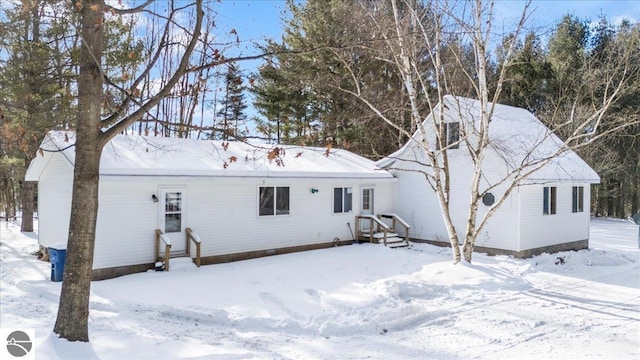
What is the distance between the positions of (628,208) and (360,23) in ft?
86.7

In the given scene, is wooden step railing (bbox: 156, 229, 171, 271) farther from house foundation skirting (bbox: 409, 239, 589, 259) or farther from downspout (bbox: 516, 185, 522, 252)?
downspout (bbox: 516, 185, 522, 252)

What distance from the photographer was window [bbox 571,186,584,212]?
14963 mm

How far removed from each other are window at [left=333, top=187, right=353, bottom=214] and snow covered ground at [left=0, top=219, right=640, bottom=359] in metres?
2.88

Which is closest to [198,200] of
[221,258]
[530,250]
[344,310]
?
[221,258]

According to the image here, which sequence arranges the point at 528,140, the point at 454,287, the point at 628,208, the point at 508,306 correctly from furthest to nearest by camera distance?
the point at 628,208
the point at 528,140
the point at 454,287
the point at 508,306

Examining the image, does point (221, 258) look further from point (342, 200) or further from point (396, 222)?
point (396, 222)

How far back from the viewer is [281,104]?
73.2ft

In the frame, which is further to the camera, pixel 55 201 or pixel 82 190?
pixel 55 201

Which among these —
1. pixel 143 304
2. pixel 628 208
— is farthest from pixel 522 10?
pixel 628 208

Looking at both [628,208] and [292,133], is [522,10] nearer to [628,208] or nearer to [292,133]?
[292,133]

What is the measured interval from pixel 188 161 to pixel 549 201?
35.9 feet

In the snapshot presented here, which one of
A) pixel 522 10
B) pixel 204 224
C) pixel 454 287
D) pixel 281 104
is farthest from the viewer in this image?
pixel 281 104

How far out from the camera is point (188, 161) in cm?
1149

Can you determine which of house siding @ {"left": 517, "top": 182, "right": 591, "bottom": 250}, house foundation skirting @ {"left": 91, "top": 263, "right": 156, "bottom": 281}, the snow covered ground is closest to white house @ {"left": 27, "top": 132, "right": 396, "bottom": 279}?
house foundation skirting @ {"left": 91, "top": 263, "right": 156, "bottom": 281}
